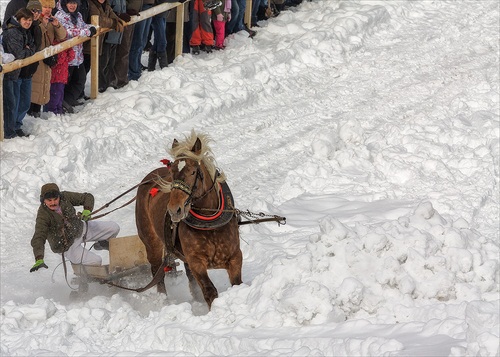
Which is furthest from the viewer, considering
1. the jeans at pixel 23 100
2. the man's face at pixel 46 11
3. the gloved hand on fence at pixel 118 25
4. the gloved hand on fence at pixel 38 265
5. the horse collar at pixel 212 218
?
→ the gloved hand on fence at pixel 118 25

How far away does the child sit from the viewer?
13.8 metres

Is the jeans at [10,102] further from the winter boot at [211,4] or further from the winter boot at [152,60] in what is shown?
the winter boot at [211,4]

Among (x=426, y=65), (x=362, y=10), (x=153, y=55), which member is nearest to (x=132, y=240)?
(x=153, y=55)

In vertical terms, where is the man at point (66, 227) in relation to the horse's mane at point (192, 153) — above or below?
below

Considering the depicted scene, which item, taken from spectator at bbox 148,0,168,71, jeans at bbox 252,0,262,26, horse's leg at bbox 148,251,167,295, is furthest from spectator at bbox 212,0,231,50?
horse's leg at bbox 148,251,167,295

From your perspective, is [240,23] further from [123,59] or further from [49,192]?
[49,192]

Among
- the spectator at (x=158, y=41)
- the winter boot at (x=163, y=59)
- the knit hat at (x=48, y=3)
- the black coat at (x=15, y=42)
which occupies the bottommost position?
the winter boot at (x=163, y=59)

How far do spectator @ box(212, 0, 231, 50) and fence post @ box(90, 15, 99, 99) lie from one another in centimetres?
321

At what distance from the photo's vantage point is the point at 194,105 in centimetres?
1471

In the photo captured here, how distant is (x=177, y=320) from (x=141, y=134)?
5493 mm

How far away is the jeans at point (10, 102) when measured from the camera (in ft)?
41.6

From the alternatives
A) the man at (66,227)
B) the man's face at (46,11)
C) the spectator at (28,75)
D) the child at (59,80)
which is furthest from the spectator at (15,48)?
the man at (66,227)

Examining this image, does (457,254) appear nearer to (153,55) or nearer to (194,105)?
(194,105)

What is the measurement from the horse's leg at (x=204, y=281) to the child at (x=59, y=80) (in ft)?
18.5
